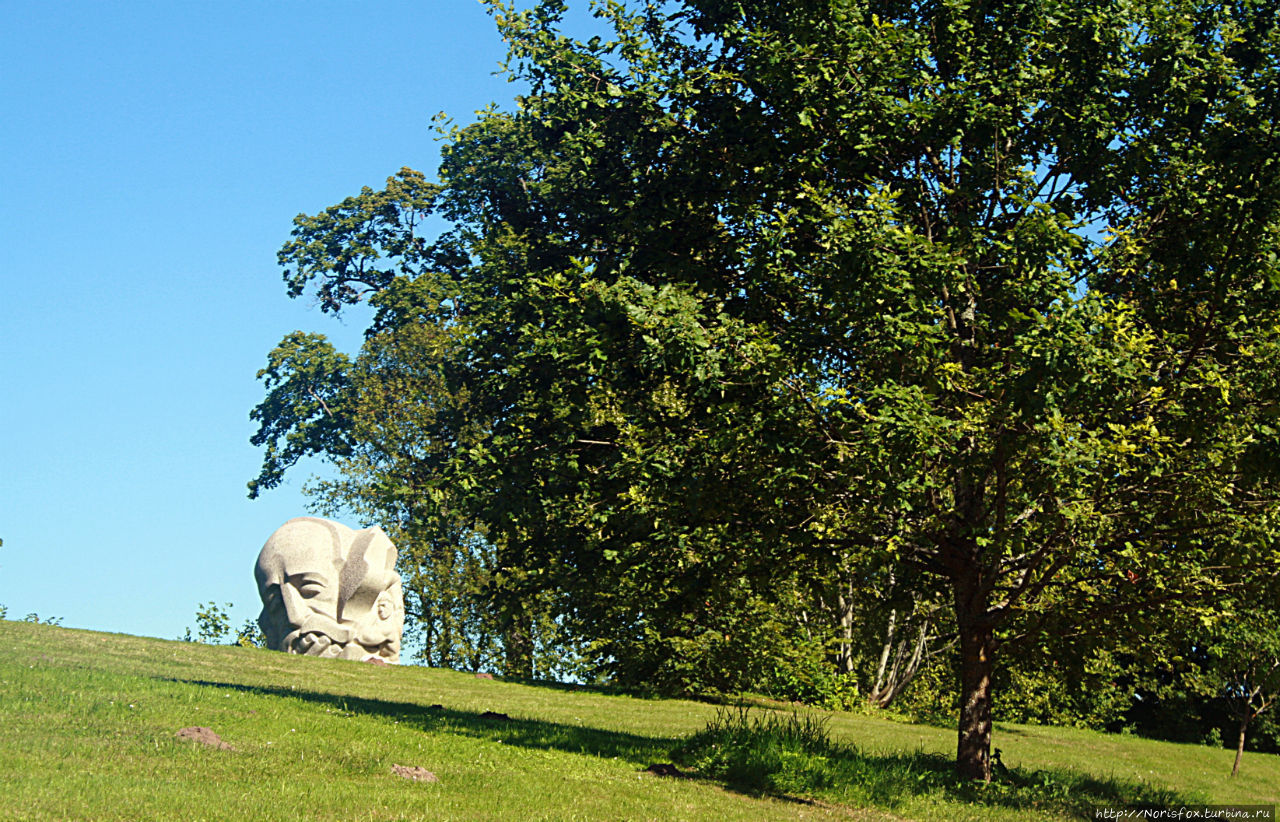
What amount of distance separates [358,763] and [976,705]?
346 inches

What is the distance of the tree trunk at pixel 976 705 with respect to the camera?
1509cm

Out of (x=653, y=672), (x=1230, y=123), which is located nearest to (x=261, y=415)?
(x=653, y=672)

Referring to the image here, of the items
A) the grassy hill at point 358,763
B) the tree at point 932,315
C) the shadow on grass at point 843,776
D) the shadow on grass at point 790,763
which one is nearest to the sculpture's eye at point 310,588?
the grassy hill at point 358,763

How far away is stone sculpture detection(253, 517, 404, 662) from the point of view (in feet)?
111

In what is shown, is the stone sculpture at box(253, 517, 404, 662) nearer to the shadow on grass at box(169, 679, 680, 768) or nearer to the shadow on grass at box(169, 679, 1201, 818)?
the shadow on grass at box(169, 679, 680, 768)

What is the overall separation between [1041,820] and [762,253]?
7.71 meters

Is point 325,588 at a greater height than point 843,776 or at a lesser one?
greater

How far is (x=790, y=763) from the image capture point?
13.1m

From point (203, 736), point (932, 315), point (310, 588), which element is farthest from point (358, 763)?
point (310, 588)

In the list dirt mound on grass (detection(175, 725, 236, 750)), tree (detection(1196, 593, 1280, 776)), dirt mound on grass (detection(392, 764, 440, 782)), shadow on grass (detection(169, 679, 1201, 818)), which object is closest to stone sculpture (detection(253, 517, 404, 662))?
shadow on grass (detection(169, 679, 1201, 818))

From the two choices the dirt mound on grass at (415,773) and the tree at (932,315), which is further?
the tree at (932,315)

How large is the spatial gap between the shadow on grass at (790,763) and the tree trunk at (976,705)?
28 centimetres

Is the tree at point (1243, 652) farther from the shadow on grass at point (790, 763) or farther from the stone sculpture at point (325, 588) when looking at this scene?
the stone sculpture at point (325, 588)

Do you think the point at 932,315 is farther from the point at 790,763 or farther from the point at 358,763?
the point at 358,763
